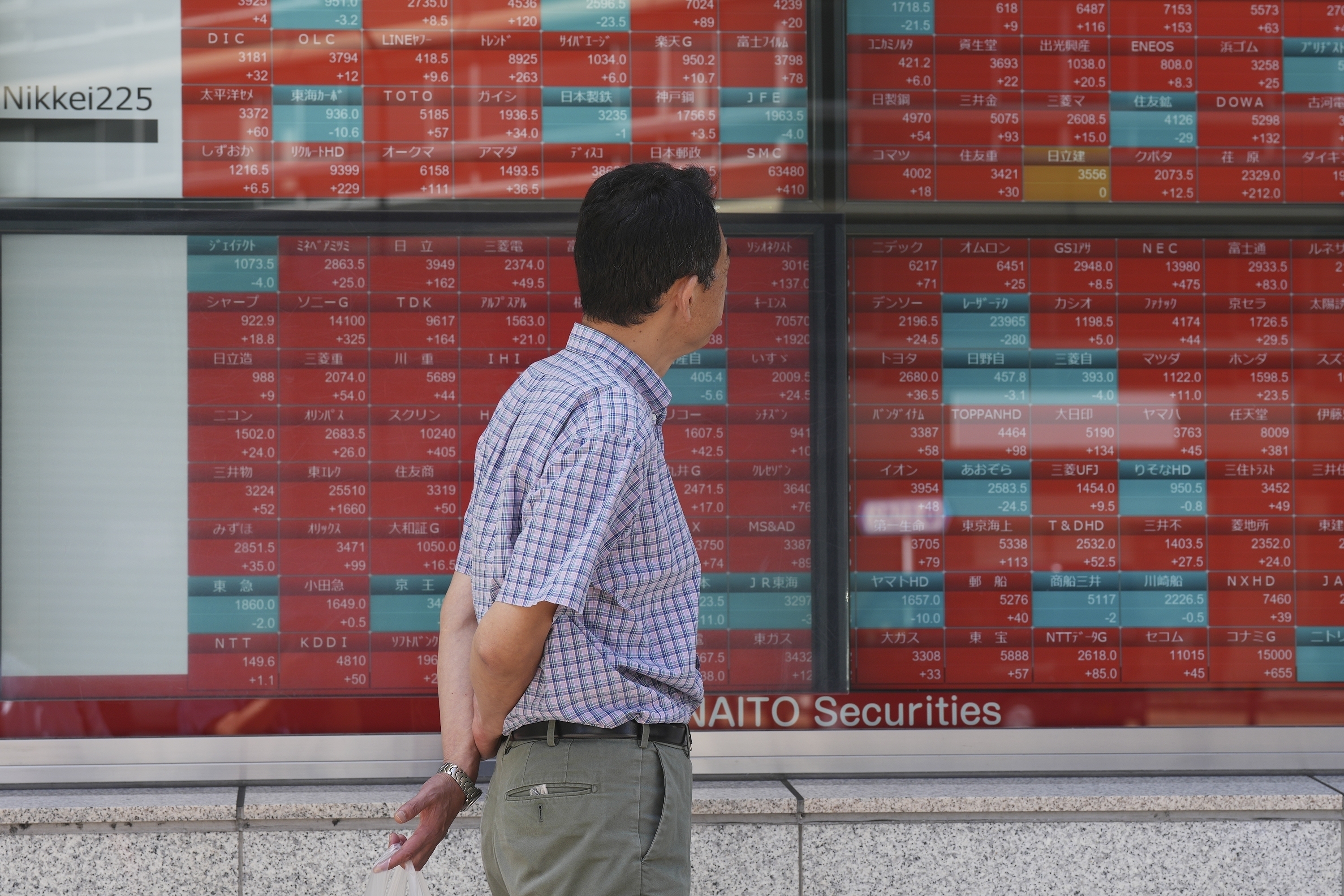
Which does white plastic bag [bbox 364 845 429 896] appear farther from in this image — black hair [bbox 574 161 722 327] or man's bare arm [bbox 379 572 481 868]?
black hair [bbox 574 161 722 327]

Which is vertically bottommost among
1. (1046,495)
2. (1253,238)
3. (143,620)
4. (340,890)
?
(340,890)

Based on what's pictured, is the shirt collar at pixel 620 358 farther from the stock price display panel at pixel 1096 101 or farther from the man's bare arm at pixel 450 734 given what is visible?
the stock price display panel at pixel 1096 101

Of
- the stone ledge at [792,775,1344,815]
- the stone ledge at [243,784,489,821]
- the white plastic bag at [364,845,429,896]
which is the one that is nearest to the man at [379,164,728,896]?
the white plastic bag at [364,845,429,896]

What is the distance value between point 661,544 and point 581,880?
0.59 meters

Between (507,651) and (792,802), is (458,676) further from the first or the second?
(792,802)

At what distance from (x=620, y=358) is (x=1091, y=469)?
6.78 feet

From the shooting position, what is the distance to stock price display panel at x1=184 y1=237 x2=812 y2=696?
335 cm

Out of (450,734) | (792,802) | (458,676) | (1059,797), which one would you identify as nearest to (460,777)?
(450,734)

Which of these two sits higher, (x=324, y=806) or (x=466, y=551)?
(x=466, y=551)

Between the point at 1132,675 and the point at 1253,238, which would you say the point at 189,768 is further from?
the point at 1253,238

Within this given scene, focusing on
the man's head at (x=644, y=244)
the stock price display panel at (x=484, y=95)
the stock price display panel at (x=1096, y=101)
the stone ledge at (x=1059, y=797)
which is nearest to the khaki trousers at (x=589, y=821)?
the man's head at (x=644, y=244)

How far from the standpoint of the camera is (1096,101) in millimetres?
3496

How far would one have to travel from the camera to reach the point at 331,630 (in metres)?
3.37

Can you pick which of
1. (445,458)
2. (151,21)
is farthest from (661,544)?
(151,21)
